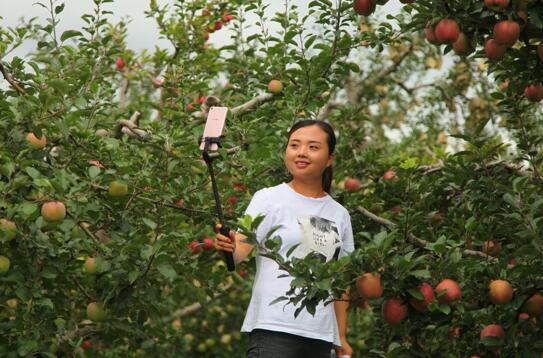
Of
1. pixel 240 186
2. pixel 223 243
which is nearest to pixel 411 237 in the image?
pixel 240 186

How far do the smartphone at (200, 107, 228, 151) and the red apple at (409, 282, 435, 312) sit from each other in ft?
2.80

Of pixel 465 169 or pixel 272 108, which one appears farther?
pixel 272 108

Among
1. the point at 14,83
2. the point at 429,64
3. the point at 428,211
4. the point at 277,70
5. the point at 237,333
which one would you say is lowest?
the point at 237,333

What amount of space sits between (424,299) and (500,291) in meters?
0.47

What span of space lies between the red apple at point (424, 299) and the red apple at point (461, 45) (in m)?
0.89

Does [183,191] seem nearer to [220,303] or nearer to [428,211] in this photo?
[428,211]

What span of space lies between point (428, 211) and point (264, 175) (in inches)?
33.9

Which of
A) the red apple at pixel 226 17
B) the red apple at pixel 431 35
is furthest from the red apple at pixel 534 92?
the red apple at pixel 226 17

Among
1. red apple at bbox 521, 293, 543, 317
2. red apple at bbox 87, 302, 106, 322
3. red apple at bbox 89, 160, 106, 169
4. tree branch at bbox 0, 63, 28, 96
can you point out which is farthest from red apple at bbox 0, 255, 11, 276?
red apple at bbox 521, 293, 543, 317

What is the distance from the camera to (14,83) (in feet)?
14.8

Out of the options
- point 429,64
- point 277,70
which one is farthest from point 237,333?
point 277,70

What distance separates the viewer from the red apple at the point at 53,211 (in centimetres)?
368

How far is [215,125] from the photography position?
3090mm

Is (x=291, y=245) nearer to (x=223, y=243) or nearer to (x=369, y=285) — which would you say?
(x=223, y=243)
